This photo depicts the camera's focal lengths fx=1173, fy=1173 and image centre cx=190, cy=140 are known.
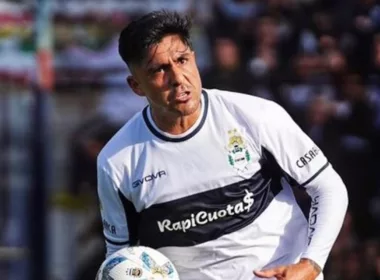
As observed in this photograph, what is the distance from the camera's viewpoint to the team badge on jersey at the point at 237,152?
539 cm

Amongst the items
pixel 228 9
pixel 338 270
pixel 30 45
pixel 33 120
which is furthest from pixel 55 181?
pixel 338 270

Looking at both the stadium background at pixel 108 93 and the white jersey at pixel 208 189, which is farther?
the stadium background at pixel 108 93

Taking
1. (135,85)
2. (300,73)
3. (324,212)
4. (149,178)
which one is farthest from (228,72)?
(324,212)

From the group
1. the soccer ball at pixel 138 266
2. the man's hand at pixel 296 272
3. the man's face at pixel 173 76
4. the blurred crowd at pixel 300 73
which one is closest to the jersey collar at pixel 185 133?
the man's face at pixel 173 76

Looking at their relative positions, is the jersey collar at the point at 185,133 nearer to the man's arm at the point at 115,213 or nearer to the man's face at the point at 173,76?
the man's face at the point at 173,76

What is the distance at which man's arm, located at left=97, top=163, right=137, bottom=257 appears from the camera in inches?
214

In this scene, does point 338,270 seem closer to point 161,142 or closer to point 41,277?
point 41,277

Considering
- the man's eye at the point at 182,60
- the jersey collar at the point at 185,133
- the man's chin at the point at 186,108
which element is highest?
the man's eye at the point at 182,60

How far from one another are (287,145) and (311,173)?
18 cm

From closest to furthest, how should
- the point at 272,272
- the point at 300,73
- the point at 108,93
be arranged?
the point at 272,272
the point at 300,73
the point at 108,93

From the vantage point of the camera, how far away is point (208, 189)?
5422mm

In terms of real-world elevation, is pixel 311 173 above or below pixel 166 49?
below

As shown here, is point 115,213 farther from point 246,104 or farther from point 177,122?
point 246,104

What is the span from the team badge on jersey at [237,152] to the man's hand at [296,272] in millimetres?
519
